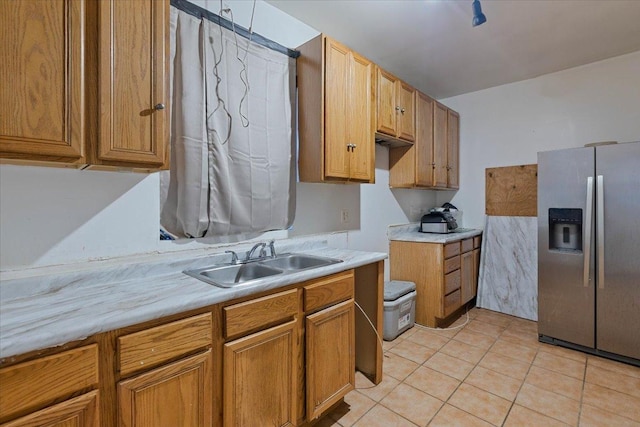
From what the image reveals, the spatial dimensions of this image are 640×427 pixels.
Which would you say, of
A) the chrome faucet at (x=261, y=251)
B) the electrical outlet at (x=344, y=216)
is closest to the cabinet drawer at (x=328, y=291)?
the chrome faucet at (x=261, y=251)

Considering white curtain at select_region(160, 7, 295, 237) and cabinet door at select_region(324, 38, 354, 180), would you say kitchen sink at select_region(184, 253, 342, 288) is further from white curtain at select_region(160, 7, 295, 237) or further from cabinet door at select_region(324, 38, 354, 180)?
cabinet door at select_region(324, 38, 354, 180)

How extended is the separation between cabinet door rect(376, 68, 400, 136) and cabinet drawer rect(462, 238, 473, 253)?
4.78 ft

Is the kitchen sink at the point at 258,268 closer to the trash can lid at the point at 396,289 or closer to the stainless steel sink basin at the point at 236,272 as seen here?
the stainless steel sink basin at the point at 236,272

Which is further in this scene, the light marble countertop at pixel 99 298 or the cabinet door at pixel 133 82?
the cabinet door at pixel 133 82

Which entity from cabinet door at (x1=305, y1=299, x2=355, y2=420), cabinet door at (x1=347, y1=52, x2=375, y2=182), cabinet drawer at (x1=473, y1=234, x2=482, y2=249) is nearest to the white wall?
cabinet drawer at (x1=473, y1=234, x2=482, y2=249)

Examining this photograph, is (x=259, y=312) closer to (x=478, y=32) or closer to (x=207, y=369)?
(x=207, y=369)

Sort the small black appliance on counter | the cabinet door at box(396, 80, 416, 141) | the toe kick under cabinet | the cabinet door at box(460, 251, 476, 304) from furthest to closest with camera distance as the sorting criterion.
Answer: the small black appliance on counter → the cabinet door at box(460, 251, 476, 304) → the toe kick under cabinet → the cabinet door at box(396, 80, 416, 141)

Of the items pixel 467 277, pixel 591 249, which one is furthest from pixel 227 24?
pixel 467 277

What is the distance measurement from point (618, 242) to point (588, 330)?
0.74 metres

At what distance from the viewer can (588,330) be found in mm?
2461

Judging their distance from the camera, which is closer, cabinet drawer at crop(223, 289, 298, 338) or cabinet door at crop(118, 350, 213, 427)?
cabinet door at crop(118, 350, 213, 427)

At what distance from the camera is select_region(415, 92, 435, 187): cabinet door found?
3080mm

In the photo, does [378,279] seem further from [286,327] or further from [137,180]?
[137,180]

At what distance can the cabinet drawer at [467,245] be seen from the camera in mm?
3262
